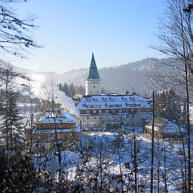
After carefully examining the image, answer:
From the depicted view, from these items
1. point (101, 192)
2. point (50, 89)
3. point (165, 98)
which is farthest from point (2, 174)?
point (165, 98)

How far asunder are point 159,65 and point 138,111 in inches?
1254

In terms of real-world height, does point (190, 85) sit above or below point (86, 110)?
above

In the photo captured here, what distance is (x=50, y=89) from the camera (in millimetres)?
7234

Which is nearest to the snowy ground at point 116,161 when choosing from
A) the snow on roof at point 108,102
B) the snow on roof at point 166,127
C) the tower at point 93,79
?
the snow on roof at point 166,127

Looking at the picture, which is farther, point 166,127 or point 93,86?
point 93,86

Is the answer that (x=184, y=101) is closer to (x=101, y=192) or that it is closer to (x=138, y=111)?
(x=101, y=192)

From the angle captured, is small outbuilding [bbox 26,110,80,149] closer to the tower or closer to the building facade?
the building facade

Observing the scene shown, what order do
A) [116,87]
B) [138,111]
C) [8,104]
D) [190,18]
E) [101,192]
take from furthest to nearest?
[116,87]
[138,111]
[8,104]
[190,18]
[101,192]

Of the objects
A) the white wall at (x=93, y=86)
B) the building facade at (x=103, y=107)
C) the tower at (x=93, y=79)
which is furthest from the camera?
the white wall at (x=93, y=86)

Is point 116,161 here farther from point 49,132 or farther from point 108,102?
point 108,102

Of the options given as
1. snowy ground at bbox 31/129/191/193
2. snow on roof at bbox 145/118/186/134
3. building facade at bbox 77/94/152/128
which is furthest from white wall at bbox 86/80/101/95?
snowy ground at bbox 31/129/191/193

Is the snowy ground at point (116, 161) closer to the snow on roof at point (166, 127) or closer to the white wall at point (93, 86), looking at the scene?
the snow on roof at point (166, 127)

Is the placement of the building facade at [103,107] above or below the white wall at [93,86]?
below

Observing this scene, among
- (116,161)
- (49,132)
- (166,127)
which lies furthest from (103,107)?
(116,161)
